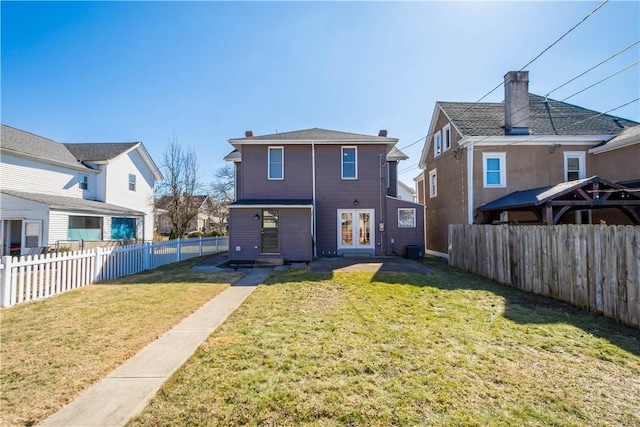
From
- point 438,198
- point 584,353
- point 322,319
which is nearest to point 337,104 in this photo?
point 438,198

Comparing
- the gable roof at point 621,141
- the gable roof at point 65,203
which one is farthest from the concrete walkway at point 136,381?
the gable roof at point 621,141

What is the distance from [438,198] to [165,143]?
75.1 feet

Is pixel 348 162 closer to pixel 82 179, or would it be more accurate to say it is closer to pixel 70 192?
pixel 70 192

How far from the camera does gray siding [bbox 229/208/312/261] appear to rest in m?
13.0

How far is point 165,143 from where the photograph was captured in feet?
84.1

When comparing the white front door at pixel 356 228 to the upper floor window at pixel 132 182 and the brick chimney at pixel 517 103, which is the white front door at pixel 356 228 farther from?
the upper floor window at pixel 132 182

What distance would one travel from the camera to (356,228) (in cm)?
1459

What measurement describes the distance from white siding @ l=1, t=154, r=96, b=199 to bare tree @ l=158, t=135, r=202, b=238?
5.61 metres

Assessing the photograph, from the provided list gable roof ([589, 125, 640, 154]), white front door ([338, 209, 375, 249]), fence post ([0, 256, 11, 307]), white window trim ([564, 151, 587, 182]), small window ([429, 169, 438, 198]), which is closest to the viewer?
fence post ([0, 256, 11, 307])

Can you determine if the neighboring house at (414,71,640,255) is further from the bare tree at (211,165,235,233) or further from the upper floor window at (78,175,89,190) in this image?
the bare tree at (211,165,235,233)

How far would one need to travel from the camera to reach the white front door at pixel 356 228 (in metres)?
14.5

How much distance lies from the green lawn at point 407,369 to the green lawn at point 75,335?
3.51ft

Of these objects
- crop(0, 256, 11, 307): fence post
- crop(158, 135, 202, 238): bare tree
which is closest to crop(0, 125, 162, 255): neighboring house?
crop(158, 135, 202, 238): bare tree

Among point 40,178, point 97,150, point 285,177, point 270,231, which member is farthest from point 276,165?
point 97,150
